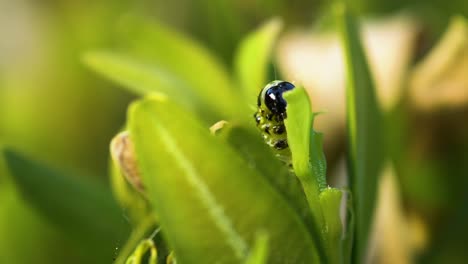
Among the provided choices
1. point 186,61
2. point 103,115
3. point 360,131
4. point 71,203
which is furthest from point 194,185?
point 103,115

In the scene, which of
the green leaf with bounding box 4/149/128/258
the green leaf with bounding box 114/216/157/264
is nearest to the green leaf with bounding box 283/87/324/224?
the green leaf with bounding box 114/216/157/264

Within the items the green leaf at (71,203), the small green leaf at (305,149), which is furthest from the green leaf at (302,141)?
the green leaf at (71,203)

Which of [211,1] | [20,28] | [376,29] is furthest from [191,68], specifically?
[20,28]

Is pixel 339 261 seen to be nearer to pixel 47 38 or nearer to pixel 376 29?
pixel 376 29

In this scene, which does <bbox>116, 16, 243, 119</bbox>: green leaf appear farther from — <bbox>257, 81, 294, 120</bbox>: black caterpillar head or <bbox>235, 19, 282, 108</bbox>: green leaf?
<bbox>257, 81, 294, 120</bbox>: black caterpillar head

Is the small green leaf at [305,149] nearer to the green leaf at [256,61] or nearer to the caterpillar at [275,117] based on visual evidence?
the caterpillar at [275,117]
